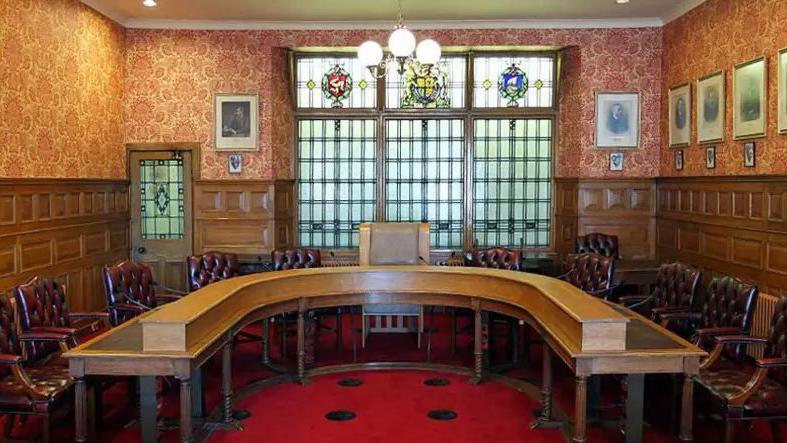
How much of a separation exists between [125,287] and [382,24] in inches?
195

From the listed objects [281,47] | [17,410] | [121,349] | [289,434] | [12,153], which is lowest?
[289,434]

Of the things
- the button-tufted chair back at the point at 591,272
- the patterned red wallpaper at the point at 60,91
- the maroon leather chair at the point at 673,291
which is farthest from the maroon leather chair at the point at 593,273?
the patterned red wallpaper at the point at 60,91

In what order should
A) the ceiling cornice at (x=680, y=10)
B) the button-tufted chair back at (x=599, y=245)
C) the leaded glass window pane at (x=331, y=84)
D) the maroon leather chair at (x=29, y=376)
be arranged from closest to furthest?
the maroon leather chair at (x=29, y=376) < the ceiling cornice at (x=680, y=10) < the button-tufted chair back at (x=599, y=245) < the leaded glass window pane at (x=331, y=84)

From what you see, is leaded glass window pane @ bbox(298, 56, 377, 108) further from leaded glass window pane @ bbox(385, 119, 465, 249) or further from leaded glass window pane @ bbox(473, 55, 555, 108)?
leaded glass window pane @ bbox(473, 55, 555, 108)

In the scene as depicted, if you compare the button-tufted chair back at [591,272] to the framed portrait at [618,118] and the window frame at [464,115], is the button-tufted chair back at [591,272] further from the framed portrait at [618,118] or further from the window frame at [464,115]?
the window frame at [464,115]

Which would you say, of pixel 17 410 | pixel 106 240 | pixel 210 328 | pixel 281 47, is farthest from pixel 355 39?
pixel 17 410

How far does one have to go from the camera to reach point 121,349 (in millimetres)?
4113

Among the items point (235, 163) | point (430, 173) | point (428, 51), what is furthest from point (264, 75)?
point (428, 51)

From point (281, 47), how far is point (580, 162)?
398cm

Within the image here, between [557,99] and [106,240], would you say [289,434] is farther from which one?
[557,99]

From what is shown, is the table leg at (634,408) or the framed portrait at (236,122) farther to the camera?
the framed portrait at (236,122)

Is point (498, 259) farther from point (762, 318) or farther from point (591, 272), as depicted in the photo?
point (762, 318)

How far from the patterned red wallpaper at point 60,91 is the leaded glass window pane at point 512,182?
4567 mm

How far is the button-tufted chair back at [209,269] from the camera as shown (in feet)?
22.8
